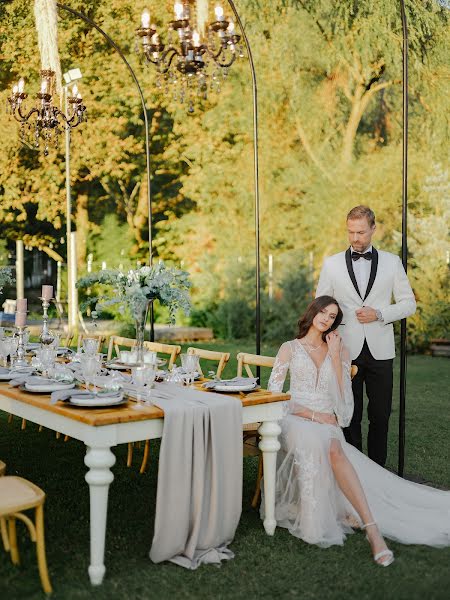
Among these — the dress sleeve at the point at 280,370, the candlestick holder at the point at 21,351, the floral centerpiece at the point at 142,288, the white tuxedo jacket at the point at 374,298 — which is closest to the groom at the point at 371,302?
the white tuxedo jacket at the point at 374,298

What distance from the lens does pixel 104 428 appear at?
3266 millimetres

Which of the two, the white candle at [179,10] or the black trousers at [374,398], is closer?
the black trousers at [374,398]

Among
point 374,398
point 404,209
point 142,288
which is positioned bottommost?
point 374,398

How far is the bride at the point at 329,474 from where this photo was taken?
3840 millimetres

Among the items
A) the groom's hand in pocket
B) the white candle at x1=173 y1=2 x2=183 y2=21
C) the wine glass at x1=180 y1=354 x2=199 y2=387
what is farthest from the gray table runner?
the white candle at x1=173 y1=2 x2=183 y2=21

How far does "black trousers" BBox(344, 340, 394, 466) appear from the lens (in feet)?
15.2

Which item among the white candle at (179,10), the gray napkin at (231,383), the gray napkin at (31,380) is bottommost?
the gray napkin at (231,383)

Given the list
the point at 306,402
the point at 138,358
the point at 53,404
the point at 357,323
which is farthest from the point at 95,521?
the point at 357,323

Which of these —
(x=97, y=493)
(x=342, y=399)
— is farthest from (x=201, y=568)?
(x=342, y=399)

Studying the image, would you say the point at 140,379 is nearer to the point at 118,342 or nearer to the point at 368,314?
the point at 368,314

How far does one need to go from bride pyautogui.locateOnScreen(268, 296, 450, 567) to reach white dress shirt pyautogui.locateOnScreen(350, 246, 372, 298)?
0.42 meters

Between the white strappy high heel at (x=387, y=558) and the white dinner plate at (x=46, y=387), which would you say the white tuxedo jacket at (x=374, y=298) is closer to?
the white strappy high heel at (x=387, y=558)

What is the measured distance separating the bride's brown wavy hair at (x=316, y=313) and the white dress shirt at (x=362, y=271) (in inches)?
16.3

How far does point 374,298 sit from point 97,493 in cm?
209
